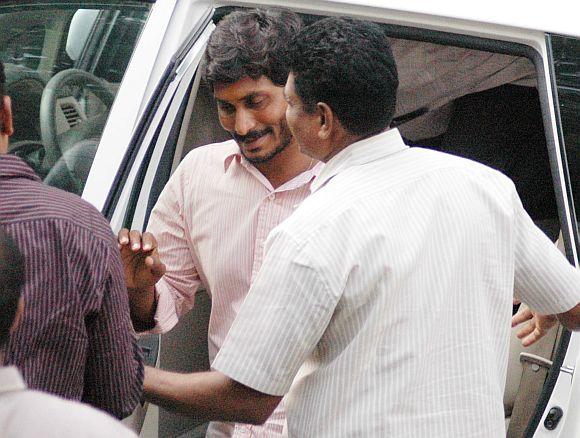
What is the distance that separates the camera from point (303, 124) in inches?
86.7

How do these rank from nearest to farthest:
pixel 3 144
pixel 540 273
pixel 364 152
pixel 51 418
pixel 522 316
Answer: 1. pixel 51 418
2. pixel 3 144
3. pixel 364 152
4. pixel 540 273
5. pixel 522 316

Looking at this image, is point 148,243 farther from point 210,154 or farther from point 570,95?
point 570,95

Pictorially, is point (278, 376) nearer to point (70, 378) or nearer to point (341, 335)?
point (341, 335)

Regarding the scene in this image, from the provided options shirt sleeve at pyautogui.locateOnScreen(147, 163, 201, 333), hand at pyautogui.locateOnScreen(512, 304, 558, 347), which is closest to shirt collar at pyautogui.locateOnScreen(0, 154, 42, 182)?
shirt sleeve at pyautogui.locateOnScreen(147, 163, 201, 333)

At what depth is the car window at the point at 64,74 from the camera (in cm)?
285

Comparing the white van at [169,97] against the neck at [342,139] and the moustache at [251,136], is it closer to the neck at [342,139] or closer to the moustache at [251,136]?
the moustache at [251,136]

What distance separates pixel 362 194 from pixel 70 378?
62 cm

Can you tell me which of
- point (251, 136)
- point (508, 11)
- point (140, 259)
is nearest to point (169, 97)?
point (251, 136)

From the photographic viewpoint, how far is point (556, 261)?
2.31 metres

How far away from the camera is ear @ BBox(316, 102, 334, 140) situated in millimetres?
2162

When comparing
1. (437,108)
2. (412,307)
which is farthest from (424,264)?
(437,108)

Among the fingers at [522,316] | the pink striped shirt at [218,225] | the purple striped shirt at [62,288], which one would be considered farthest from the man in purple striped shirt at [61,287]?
the fingers at [522,316]

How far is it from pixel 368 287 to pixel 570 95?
990 mm

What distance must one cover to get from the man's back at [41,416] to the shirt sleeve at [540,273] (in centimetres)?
112
